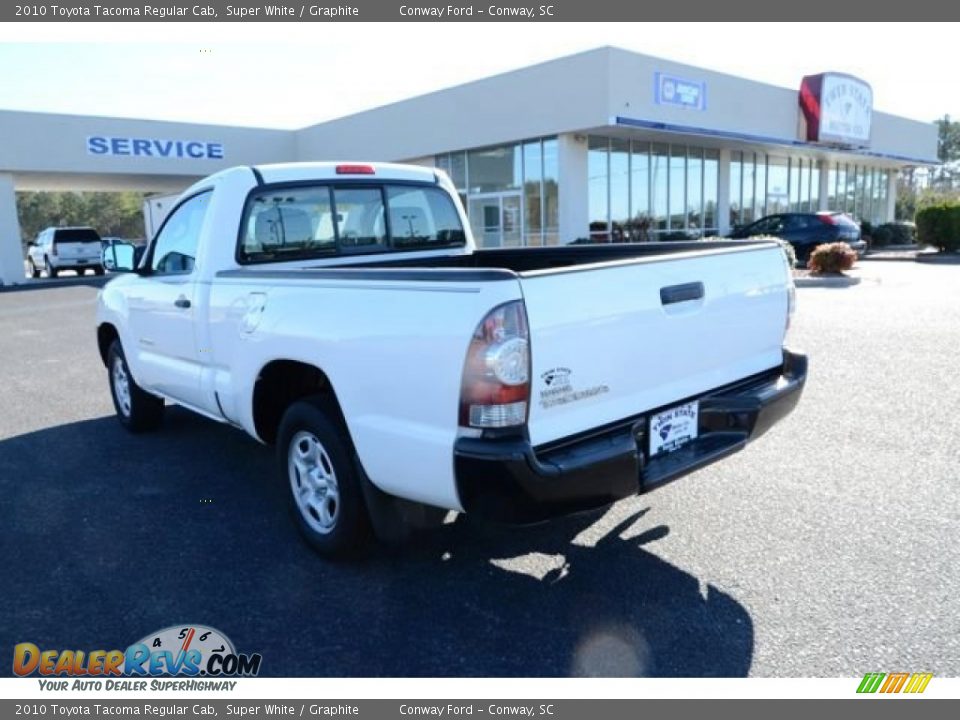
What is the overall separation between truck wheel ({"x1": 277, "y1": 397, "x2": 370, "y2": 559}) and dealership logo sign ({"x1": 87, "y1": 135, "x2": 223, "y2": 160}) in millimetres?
27533

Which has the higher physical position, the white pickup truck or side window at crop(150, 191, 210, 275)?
side window at crop(150, 191, 210, 275)

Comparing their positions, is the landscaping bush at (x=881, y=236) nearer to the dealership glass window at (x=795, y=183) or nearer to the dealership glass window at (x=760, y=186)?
the dealership glass window at (x=795, y=183)

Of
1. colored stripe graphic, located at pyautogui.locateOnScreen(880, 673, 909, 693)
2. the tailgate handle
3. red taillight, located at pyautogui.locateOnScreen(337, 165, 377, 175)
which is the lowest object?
colored stripe graphic, located at pyautogui.locateOnScreen(880, 673, 909, 693)

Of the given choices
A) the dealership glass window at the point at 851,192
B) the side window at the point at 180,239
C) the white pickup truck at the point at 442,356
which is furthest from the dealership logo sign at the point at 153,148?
the dealership glass window at the point at 851,192

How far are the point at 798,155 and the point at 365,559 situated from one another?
30102 mm

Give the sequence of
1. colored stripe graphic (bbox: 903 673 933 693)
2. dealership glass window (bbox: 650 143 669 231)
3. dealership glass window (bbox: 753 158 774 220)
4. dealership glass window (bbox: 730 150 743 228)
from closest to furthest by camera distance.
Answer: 1. colored stripe graphic (bbox: 903 673 933 693)
2. dealership glass window (bbox: 650 143 669 231)
3. dealership glass window (bbox: 730 150 743 228)
4. dealership glass window (bbox: 753 158 774 220)

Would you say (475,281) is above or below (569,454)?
above

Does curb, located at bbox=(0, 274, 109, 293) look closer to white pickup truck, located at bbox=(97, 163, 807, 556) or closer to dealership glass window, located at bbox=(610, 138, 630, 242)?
dealership glass window, located at bbox=(610, 138, 630, 242)

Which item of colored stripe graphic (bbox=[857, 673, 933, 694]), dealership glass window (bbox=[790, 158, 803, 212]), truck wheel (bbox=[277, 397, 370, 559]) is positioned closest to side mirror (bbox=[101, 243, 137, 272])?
truck wheel (bbox=[277, 397, 370, 559])

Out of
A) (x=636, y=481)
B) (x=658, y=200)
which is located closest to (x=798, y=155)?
(x=658, y=200)

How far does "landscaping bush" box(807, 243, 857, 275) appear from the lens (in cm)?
1591

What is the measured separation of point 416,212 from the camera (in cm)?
532

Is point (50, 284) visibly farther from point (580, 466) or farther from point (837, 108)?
point (837, 108)

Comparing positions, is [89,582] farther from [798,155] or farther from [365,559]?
[798,155]
